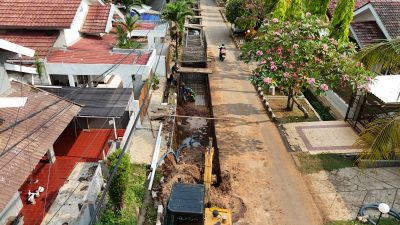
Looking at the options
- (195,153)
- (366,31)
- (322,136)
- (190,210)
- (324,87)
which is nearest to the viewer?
(190,210)

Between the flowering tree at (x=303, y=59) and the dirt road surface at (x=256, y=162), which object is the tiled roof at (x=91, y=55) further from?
the flowering tree at (x=303, y=59)

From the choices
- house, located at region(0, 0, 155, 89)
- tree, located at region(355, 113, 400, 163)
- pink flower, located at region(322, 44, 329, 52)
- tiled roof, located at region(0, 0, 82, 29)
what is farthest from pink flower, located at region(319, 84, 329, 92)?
tiled roof, located at region(0, 0, 82, 29)

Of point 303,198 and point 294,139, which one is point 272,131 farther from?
point 303,198

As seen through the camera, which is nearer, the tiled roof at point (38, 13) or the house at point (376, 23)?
the tiled roof at point (38, 13)

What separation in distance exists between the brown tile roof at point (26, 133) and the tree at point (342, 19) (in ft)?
64.9

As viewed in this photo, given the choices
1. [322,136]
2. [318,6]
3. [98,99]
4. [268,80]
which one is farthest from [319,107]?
[98,99]

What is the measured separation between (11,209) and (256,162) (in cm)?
1246

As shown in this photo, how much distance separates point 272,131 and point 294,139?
66.1 inches

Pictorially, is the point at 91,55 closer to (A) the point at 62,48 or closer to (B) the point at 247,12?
(A) the point at 62,48

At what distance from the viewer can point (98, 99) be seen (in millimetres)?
19359

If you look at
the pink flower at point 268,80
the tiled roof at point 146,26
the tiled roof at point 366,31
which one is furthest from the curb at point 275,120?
the tiled roof at point 146,26

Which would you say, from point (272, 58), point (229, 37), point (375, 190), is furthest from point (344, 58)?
point (229, 37)

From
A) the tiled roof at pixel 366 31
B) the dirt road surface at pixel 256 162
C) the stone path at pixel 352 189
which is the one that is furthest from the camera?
the tiled roof at pixel 366 31

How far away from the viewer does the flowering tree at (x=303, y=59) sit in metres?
19.5
